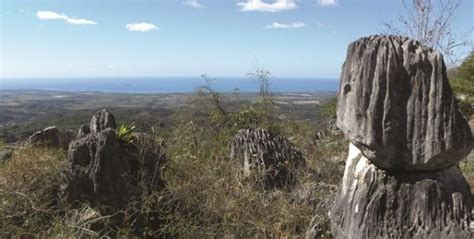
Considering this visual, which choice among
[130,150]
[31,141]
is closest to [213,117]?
[31,141]

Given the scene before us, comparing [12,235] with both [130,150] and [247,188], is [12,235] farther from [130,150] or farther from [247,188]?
[247,188]

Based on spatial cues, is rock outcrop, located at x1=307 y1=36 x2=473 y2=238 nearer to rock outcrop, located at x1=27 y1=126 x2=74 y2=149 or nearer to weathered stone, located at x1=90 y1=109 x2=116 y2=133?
weathered stone, located at x1=90 y1=109 x2=116 y2=133

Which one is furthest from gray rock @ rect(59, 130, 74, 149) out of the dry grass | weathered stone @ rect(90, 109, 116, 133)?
weathered stone @ rect(90, 109, 116, 133)

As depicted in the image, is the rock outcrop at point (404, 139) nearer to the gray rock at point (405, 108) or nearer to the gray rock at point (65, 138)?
the gray rock at point (405, 108)

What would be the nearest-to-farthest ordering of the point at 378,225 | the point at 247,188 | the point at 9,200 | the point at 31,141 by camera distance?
the point at 378,225
the point at 9,200
the point at 247,188
the point at 31,141

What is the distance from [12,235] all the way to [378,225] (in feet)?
13.2

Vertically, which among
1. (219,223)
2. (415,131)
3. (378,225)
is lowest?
(219,223)

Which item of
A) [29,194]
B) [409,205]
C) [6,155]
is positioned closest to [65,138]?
[6,155]

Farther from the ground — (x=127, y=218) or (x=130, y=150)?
(x=130, y=150)

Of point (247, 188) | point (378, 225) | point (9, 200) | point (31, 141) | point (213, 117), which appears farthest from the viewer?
point (213, 117)

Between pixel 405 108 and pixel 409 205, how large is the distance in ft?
2.91

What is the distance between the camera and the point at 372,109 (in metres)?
4.71

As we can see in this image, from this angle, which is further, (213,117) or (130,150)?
(213,117)

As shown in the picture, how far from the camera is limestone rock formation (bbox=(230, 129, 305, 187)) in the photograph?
860 cm
